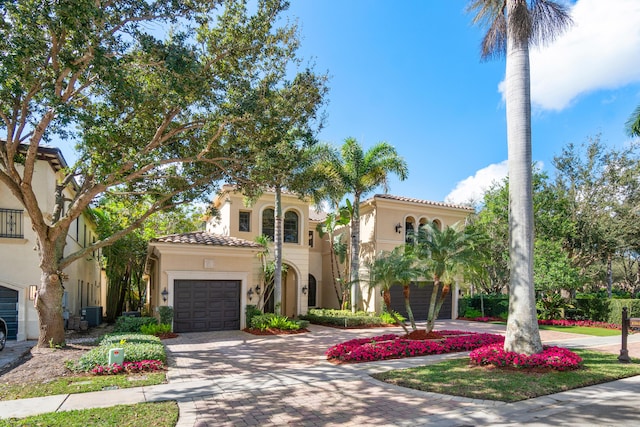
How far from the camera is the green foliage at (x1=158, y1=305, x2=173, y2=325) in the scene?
15992 mm

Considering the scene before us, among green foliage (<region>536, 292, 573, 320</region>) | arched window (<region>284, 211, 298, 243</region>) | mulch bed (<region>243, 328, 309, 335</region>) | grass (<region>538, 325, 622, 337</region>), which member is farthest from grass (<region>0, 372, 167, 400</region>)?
green foliage (<region>536, 292, 573, 320</region>)

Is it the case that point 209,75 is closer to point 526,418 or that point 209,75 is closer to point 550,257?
point 526,418

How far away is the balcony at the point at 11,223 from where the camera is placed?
14328 millimetres

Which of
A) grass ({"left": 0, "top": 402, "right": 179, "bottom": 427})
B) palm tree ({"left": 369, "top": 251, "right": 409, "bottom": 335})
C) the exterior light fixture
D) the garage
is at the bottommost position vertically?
grass ({"left": 0, "top": 402, "right": 179, "bottom": 427})

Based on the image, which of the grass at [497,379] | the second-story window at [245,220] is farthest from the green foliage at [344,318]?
the grass at [497,379]

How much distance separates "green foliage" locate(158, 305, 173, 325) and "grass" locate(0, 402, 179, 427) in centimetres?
988

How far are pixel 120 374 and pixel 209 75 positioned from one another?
Answer: 7.62 m

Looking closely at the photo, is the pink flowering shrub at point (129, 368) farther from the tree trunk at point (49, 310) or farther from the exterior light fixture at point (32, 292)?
the exterior light fixture at point (32, 292)

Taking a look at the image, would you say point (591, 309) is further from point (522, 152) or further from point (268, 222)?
point (268, 222)

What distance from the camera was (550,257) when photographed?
20844 millimetres

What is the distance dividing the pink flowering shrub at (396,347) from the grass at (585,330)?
735 cm

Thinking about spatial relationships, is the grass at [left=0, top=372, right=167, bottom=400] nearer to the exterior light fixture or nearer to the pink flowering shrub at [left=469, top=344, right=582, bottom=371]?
the exterior light fixture

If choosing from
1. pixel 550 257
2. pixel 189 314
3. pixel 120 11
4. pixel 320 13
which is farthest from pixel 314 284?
pixel 120 11

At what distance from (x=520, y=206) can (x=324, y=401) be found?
630cm
